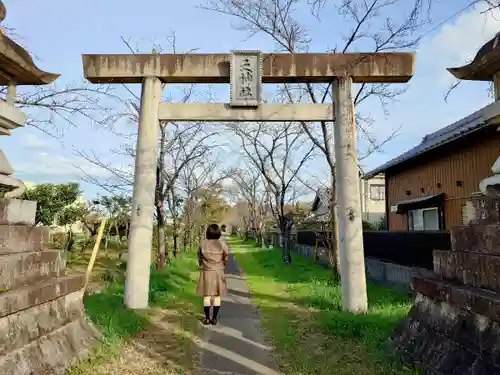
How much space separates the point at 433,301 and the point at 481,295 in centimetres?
93

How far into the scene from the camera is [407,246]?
10.6 meters

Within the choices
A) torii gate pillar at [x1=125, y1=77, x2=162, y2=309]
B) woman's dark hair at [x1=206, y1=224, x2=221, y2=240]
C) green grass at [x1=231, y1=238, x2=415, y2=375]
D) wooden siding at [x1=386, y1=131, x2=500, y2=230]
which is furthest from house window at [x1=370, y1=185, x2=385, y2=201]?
woman's dark hair at [x1=206, y1=224, x2=221, y2=240]

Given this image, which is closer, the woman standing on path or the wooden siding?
the woman standing on path

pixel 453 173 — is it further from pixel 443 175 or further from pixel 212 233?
pixel 212 233

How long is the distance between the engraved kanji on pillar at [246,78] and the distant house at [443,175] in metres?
5.32

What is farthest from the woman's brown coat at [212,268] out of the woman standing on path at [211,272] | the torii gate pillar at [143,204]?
the torii gate pillar at [143,204]

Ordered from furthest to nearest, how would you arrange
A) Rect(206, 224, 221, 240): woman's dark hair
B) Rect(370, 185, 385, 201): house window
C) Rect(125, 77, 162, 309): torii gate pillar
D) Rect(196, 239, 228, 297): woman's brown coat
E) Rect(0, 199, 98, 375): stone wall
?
Rect(370, 185, 385, 201): house window
Rect(125, 77, 162, 309): torii gate pillar
Rect(206, 224, 221, 240): woman's dark hair
Rect(196, 239, 228, 297): woman's brown coat
Rect(0, 199, 98, 375): stone wall

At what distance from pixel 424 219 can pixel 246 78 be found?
10396 mm

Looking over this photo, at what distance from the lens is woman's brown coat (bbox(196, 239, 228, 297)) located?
6.93 meters

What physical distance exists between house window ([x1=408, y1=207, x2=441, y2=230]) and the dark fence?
244cm

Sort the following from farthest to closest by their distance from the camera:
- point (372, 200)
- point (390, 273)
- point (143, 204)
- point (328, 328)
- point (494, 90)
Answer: point (372, 200) → point (390, 273) → point (143, 204) → point (328, 328) → point (494, 90)

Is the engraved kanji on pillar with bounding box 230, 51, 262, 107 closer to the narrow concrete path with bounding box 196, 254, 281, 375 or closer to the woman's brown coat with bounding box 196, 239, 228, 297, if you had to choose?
the woman's brown coat with bounding box 196, 239, 228, 297

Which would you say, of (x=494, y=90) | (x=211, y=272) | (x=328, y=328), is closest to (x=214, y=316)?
(x=211, y=272)

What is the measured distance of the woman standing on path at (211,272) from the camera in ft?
22.8
